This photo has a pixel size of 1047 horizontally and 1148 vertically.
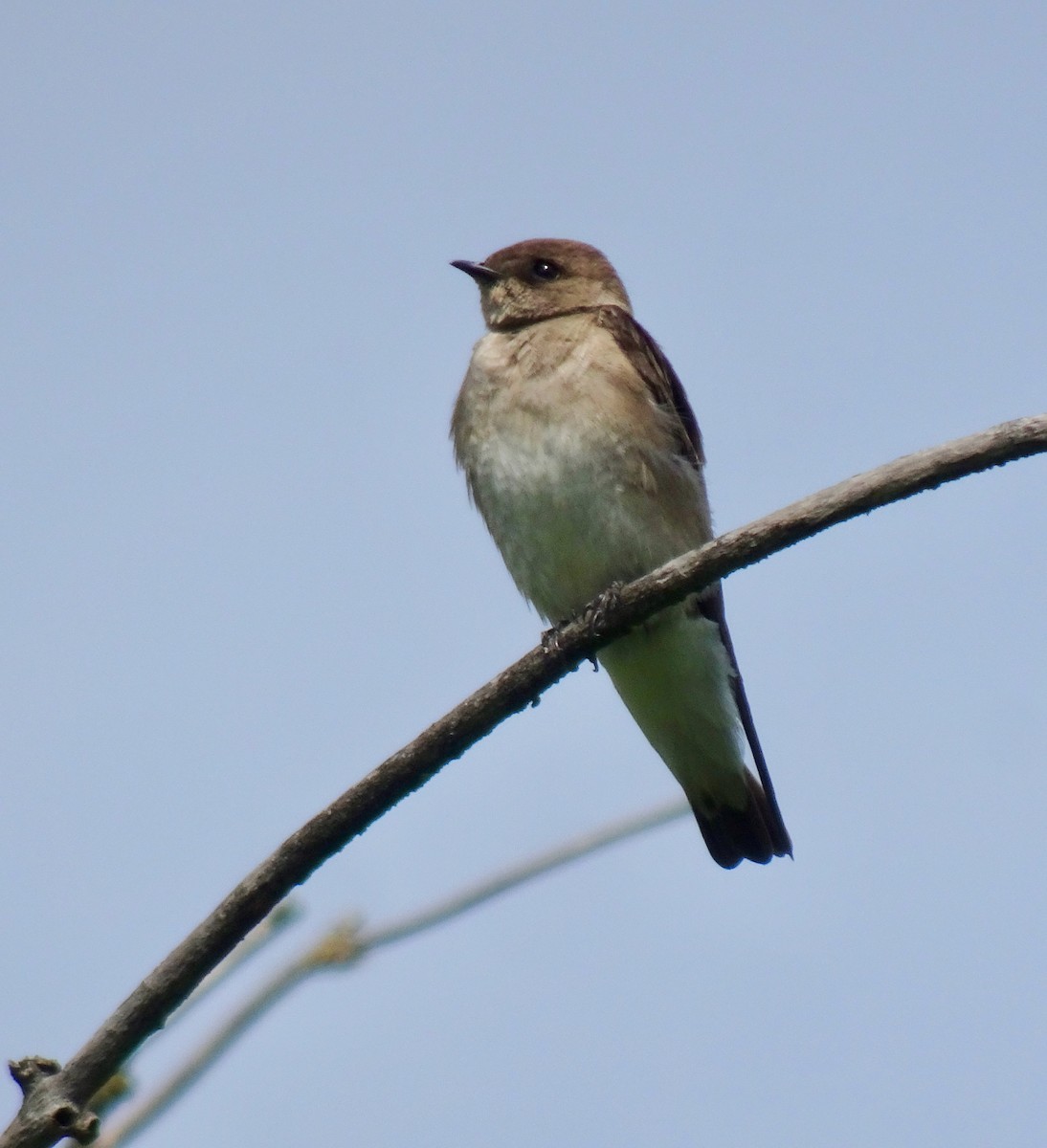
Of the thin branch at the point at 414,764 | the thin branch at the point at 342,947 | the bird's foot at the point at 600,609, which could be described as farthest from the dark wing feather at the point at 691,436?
the thin branch at the point at 342,947

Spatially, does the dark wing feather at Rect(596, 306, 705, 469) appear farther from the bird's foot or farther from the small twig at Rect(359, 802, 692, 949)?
the small twig at Rect(359, 802, 692, 949)

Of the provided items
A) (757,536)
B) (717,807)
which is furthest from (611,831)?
(717,807)

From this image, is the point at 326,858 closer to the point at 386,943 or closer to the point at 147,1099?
the point at 386,943

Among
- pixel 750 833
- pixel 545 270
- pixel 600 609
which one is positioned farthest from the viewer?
pixel 545 270

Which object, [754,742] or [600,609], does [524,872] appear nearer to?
[600,609]

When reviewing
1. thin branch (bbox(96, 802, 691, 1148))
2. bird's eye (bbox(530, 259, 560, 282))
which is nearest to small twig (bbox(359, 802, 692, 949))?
thin branch (bbox(96, 802, 691, 1148))

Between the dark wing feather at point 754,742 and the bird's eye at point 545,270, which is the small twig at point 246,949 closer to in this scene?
the dark wing feather at point 754,742

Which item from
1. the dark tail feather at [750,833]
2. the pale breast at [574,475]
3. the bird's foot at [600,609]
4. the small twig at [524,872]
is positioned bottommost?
the dark tail feather at [750,833]

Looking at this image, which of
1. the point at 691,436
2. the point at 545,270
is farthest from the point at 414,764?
the point at 545,270
